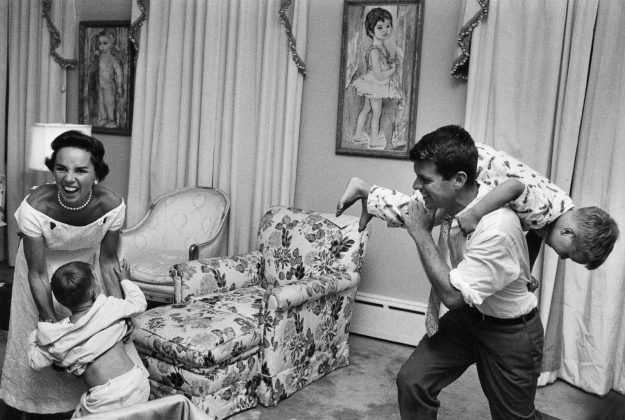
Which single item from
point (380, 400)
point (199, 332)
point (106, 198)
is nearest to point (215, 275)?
point (199, 332)

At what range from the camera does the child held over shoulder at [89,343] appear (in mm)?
2340

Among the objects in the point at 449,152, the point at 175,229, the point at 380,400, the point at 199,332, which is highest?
the point at 449,152

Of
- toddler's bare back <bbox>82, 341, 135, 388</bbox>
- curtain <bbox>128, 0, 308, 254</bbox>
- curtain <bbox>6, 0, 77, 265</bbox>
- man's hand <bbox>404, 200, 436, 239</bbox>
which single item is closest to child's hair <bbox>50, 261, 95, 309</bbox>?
toddler's bare back <bbox>82, 341, 135, 388</bbox>

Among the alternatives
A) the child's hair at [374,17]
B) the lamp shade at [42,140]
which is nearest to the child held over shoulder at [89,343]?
the lamp shade at [42,140]

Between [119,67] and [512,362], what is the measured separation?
12.6ft

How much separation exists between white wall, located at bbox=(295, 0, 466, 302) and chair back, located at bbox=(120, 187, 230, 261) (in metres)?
0.59

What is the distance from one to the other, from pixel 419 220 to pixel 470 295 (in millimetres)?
332

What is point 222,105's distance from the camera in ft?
14.7

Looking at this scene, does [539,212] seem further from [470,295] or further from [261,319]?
[261,319]

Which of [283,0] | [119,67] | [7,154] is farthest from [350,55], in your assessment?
[7,154]

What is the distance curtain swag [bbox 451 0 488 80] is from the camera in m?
3.65

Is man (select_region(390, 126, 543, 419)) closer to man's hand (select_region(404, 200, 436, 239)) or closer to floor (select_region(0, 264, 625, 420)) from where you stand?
man's hand (select_region(404, 200, 436, 239))

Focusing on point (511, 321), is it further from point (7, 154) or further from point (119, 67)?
point (7, 154)

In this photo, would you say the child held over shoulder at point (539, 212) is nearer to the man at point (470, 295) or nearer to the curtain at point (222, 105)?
the man at point (470, 295)
